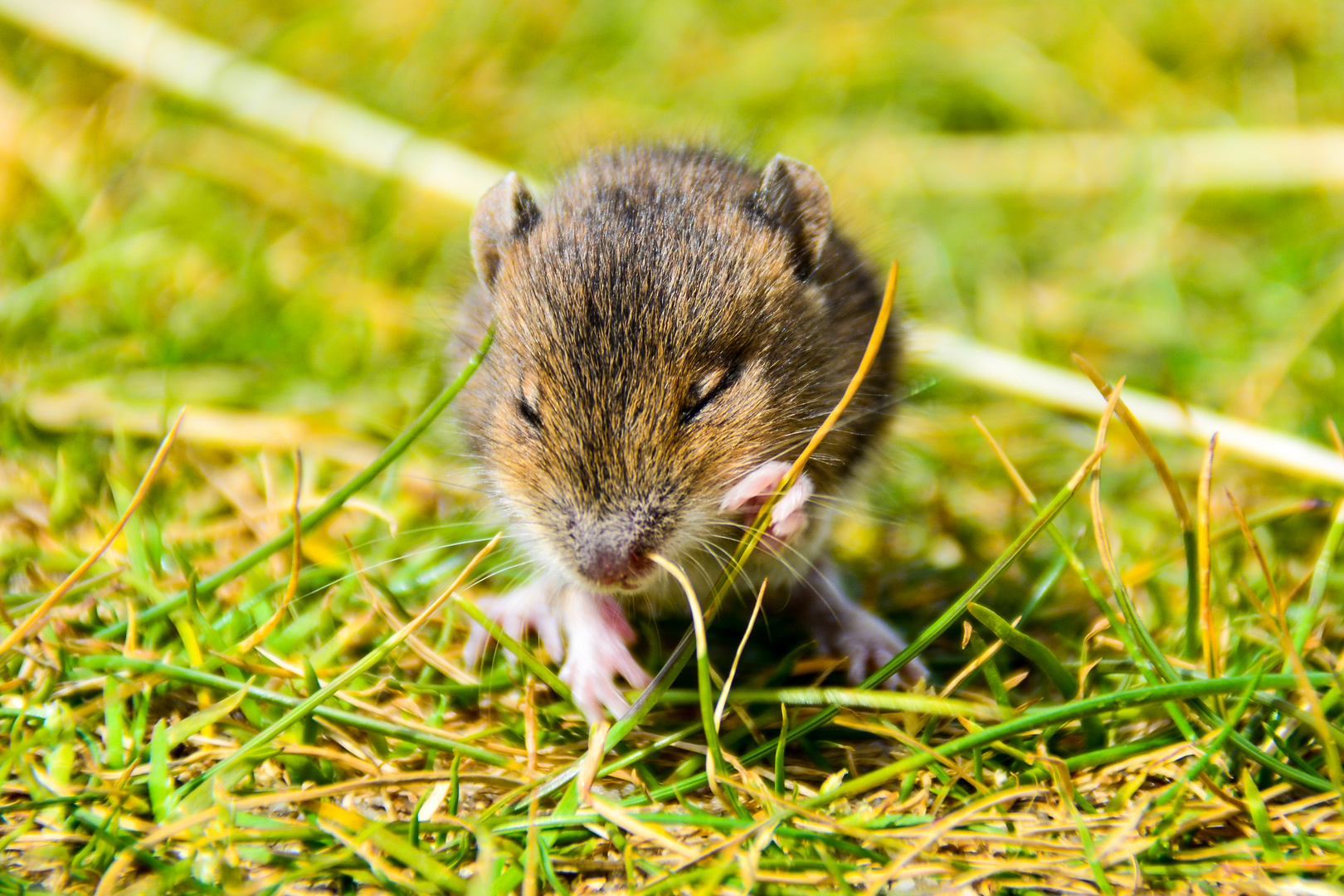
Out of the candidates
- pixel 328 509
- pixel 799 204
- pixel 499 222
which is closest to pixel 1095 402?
pixel 799 204

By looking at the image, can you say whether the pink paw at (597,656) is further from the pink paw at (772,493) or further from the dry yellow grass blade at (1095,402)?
the dry yellow grass blade at (1095,402)

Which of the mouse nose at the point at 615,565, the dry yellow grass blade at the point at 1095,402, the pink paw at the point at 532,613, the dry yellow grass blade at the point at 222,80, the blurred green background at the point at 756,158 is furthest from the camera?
the dry yellow grass blade at the point at 222,80

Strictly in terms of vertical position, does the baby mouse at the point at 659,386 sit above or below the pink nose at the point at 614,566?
above

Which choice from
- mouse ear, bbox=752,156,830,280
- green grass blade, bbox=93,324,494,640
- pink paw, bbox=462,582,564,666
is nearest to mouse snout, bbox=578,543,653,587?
green grass blade, bbox=93,324,494,640

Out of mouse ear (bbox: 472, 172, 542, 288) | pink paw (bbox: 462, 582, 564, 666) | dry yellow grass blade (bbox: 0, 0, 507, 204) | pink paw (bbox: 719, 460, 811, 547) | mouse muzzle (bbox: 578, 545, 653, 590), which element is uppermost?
→ dry yellow grass blade (bbox: 0, 0, 507, 204)

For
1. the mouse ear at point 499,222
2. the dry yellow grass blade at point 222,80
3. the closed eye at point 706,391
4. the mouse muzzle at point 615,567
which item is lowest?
the mouse muzzle at point 615,567

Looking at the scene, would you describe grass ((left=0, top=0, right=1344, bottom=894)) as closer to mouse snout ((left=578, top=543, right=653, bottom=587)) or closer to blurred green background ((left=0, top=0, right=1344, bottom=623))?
blurred green background ((left=0, top=0, right=1344, bottom=623))

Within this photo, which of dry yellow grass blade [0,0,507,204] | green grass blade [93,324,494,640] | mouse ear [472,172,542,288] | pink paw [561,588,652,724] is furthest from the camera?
dry yellow grass blade [0,0,507,204]

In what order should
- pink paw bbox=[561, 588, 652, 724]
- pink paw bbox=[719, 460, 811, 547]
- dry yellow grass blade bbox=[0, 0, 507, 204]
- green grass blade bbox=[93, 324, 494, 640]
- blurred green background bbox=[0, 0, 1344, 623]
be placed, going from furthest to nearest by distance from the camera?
dry yellow grass blade bbox=[0, 0, 507, 204] → blurred green background bbox=[0, 0, 1344, 623] → pink paw bbox=[561, 588, 652, 724] → green grass blade bbox=[93, 324, 494, 640] → pink paw bbox=[719, 460, 811, 547]

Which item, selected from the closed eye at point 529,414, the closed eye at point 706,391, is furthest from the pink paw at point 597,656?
the closed eye at point 706,391
